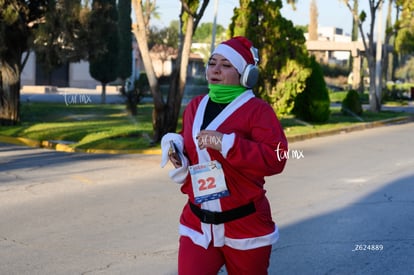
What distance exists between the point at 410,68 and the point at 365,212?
4092 inches

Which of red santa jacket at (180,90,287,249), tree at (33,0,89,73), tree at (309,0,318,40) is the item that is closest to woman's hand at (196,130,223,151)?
red santa jacket at (180,90,287,249)

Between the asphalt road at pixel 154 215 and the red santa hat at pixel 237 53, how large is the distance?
2931mm

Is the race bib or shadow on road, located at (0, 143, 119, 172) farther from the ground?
the race bib

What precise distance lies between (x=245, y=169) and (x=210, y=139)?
10.2 inches

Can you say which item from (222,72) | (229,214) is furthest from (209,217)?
(222,72)

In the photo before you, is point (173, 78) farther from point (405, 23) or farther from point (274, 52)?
point (405, 23)

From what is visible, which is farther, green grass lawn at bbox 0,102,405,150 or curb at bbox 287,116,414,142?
curb at bbox 287,116,414,142

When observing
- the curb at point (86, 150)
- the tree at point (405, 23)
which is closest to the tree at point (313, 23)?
the tree at point (405, 23)

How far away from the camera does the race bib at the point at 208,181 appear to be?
3666mm

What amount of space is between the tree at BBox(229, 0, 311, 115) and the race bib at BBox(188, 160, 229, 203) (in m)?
18.0

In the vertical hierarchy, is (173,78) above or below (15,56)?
below

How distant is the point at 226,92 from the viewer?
377 cm

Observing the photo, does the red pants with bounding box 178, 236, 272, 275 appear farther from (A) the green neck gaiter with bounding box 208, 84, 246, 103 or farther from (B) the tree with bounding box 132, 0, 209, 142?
(B) the tree with bounding box 132, 0, 209, 142

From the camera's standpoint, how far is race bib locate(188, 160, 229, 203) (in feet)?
12.0
